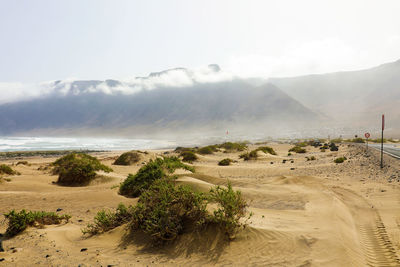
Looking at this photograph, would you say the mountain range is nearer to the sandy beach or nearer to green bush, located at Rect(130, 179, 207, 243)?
the sandy beach

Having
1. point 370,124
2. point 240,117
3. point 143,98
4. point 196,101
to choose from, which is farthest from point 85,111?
point 370,124

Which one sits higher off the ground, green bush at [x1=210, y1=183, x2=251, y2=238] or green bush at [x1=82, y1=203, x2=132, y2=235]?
green bush at [x1=210, y1=183, x2=251, y2=238]

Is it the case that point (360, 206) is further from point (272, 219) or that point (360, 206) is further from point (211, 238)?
point (211, 238)

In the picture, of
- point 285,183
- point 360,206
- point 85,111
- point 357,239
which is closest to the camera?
point 357,239

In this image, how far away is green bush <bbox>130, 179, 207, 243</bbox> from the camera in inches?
210

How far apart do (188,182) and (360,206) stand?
527cm

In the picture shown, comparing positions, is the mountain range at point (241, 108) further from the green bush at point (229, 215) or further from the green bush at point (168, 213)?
the green bush at point (229, 215)

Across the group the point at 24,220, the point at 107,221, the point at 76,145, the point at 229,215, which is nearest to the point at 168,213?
the point at 229,215

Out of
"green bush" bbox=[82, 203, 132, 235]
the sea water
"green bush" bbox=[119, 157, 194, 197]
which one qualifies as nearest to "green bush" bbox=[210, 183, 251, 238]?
"green bush" bbox=[82, 203, 132, 235]

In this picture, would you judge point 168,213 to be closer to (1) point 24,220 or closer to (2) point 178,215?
(2) point 178,215

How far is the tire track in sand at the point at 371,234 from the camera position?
4758mm

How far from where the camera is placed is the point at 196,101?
164 meters

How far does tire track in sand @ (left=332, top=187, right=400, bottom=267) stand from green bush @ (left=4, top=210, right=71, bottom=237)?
7.01 m

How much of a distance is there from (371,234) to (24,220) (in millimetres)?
7729
